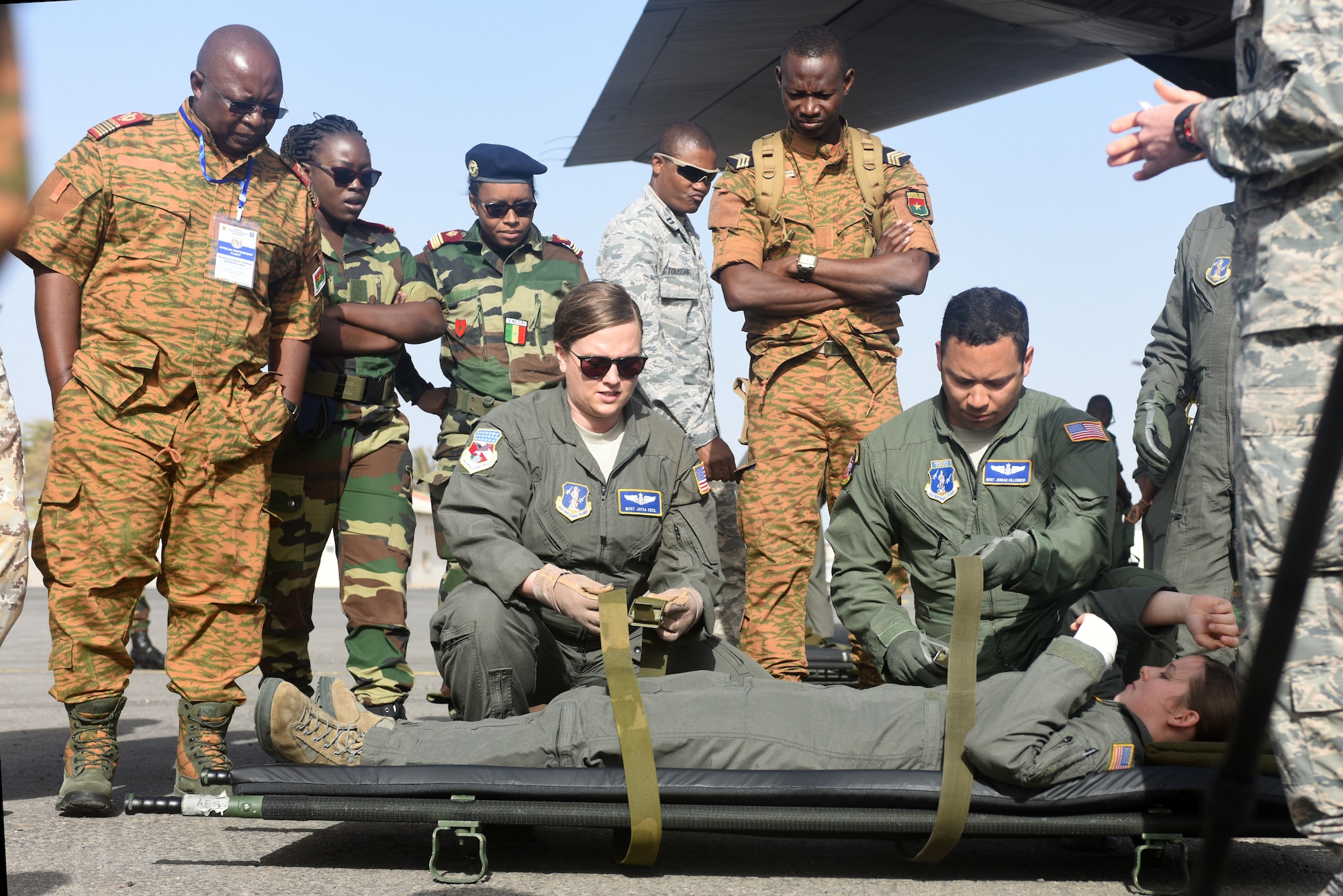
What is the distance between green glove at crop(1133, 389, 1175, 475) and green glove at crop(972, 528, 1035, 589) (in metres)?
1.24

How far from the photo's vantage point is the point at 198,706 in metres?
3.53

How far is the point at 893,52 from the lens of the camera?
7062 millimetres

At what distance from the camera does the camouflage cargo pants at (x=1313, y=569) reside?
207 cm

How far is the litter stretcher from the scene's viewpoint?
258 cm

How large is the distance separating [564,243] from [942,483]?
88.6 inches

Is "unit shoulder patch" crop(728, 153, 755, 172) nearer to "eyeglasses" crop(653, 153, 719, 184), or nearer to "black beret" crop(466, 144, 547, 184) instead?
"eyeglasses" crop(653, 153, 719, 184)

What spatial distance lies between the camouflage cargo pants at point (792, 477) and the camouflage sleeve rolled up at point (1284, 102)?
2206 millimetres

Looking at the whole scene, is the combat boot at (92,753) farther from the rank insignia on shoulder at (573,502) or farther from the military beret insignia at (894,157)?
the military beret insignia at (894,157)

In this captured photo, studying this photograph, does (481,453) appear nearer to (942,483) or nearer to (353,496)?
(353,496)

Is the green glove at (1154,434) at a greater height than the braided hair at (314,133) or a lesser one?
lesser

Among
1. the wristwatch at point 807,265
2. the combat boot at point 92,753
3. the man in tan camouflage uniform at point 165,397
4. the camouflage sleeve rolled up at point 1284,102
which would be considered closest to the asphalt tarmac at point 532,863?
the combat boot at point 92,753

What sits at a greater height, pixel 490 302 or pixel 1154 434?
pixel 490 302

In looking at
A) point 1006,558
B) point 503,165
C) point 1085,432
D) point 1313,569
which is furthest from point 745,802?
point 503,165

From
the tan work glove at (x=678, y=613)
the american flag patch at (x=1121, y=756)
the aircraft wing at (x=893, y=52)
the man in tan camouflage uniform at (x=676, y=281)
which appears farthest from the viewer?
the aircraft wing at (x=893, y=52)
